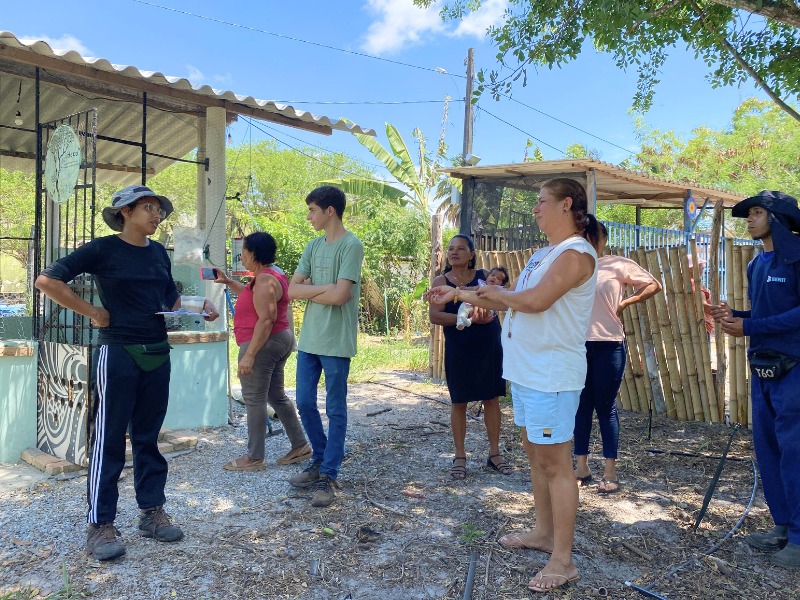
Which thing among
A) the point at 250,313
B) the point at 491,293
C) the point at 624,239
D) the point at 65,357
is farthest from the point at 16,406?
the point at 624,239

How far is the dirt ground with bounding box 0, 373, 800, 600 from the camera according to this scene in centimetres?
301

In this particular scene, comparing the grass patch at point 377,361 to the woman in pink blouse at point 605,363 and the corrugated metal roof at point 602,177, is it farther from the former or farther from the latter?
the woman in pink blouse at point 605,363

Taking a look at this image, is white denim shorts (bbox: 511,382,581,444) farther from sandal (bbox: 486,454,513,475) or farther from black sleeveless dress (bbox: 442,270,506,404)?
sandal (bbox: 486,454,513,475)

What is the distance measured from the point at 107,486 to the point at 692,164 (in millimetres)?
25067

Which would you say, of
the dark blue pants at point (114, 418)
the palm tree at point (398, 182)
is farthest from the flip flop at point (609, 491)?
the palm tree at point (398, 182)

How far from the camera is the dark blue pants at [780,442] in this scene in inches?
129

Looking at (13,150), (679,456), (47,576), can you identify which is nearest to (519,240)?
(679,456)

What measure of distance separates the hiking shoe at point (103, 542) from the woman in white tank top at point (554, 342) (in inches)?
81.8

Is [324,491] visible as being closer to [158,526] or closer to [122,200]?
[158,526]

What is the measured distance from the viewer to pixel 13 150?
317 inches

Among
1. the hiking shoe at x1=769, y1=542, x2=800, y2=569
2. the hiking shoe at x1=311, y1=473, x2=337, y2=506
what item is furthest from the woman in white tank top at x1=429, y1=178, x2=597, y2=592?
the hiking shoe at x1=311, y1=473, x2=337, y2=506

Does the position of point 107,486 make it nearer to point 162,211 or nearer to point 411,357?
point 162,211

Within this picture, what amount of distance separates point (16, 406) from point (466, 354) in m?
3.46

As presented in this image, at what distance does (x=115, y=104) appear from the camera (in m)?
6.77
